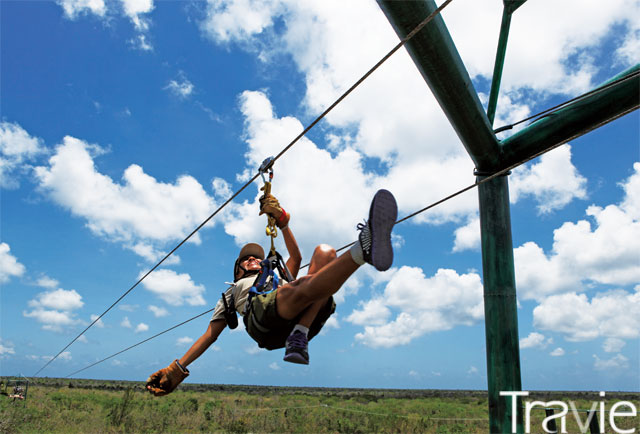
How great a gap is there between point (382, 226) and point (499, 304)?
124 centimetres

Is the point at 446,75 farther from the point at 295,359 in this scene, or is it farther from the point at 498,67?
the point at 295,359

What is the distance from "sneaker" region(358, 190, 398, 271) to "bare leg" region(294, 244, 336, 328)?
380 millimetres

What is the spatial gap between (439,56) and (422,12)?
39 centimetres

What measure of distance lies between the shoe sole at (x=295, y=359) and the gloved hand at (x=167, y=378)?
149 cm

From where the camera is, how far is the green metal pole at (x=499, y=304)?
345 centimetres

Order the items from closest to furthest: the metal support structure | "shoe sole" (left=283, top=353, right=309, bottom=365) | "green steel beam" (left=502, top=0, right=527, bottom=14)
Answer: the metal support structure → "shoe sole" (left=283, top=353, right=309, bottom=365) → "green steel beam" (left=502, top=0, right=527, bottom=14)

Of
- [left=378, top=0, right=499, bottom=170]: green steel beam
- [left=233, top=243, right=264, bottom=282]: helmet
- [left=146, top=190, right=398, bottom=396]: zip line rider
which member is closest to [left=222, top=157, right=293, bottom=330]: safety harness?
[left=146, top=190, right=398, bottom=396]: zip line rider

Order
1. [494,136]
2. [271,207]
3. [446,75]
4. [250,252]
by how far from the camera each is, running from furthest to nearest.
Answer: [250,252] < [271,207] < [494,136] < [446,75]

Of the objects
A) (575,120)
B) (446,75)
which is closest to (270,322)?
(446,75)

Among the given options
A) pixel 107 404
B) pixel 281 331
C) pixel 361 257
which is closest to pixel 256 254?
pixel 281 331

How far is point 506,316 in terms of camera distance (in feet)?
11.5

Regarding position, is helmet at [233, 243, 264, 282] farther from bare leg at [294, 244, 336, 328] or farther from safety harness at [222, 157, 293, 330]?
bare leg at [294, 244, 336, 328]

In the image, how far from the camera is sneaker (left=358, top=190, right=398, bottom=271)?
286 cm

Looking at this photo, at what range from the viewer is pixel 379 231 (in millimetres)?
2955
